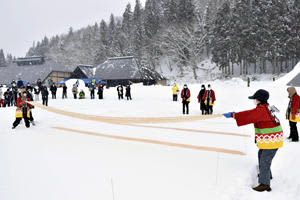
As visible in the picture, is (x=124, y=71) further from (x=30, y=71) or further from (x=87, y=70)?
(x=30, y=71)

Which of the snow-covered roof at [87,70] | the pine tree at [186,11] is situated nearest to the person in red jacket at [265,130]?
the snow-covered roof at [87,70]

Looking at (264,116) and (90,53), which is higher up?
Answer: (90,53)

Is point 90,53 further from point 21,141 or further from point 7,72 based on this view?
point 21,141

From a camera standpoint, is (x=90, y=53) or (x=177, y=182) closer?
(x=177, y=182)

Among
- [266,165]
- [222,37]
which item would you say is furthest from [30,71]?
[266,165]

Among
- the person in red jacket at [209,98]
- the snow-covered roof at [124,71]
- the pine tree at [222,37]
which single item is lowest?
the person in red jacket at [209,98]

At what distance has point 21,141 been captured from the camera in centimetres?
708

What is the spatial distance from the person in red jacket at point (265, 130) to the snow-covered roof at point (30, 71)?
174 ft

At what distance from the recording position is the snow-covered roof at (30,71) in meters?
51.6

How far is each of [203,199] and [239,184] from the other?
859 millimetres

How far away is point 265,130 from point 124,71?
3454 cm

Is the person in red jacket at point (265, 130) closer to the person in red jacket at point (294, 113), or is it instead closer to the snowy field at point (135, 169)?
the snowy field at point (135, 169)

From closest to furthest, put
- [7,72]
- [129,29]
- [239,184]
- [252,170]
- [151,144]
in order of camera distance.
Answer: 1. [239,184]
2. [252,170]
3. [151,144]
4. [7,72]
5. [129,29]

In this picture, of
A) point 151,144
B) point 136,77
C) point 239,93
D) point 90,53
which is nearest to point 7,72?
point 90,53
